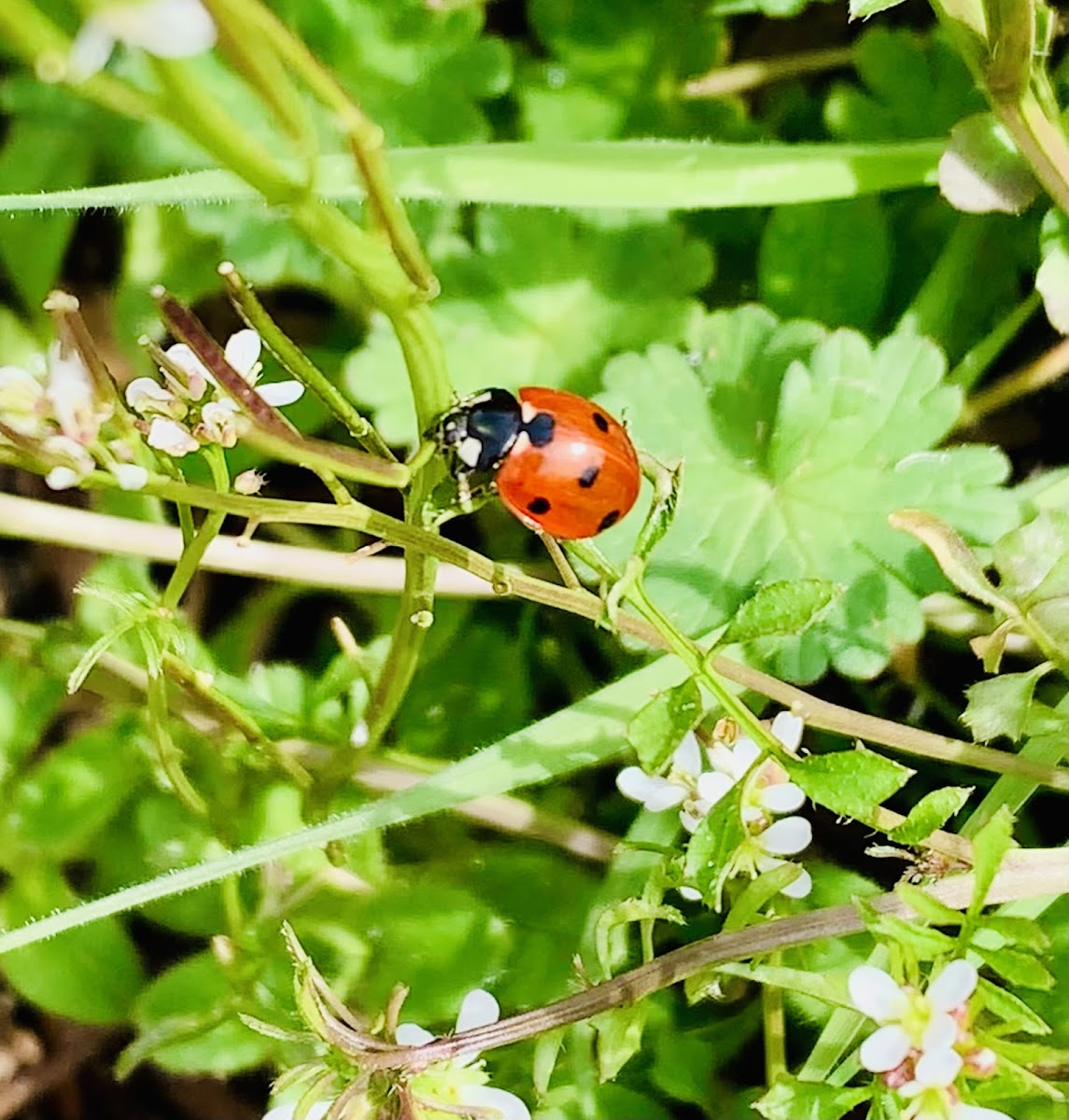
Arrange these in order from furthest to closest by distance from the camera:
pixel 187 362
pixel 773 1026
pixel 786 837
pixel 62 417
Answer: pixel 773 1026, pixel 786 837, pixel 187 362, pixel 62 417

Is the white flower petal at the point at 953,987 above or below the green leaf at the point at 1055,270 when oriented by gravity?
below

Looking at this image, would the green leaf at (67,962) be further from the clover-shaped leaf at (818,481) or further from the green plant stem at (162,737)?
the clover-shaped leaf at (818,481)

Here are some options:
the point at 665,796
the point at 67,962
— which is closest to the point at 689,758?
the point at 665,796

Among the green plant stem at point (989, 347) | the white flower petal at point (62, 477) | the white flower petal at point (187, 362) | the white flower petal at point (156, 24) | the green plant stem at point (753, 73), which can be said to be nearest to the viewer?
the white flower petal at point (156, 24)

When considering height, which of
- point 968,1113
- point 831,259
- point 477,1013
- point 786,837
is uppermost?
point 831,259

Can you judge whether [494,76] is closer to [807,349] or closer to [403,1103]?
[807,349]

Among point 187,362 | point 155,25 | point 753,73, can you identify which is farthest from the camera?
point 753,73

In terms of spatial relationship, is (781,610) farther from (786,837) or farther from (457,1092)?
(457,1092)

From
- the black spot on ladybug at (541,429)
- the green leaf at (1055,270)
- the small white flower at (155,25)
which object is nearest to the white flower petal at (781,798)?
the black spot on ladybug at (541,429)
